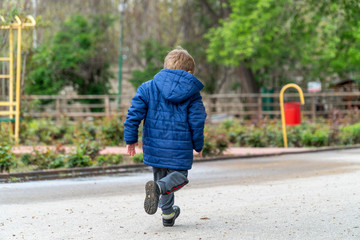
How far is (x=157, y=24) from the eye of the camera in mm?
48719

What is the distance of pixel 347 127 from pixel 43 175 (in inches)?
524

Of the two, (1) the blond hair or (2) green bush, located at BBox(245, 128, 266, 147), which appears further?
(2) green bush, located at BBox(245, 128, 266, 147)

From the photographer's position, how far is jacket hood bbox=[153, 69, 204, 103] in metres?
6.39

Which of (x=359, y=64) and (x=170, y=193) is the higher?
(x=359, y=64)

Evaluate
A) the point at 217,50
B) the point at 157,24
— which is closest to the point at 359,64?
the point at 217,50

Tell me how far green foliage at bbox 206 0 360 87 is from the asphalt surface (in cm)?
2136

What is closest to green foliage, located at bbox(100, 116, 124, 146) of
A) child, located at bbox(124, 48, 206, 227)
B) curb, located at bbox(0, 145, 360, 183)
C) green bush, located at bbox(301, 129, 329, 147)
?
curb, located at bbox(0, 145, 360, 183)

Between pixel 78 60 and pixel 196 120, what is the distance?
36021mm

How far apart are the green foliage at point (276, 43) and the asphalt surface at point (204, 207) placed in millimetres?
21361

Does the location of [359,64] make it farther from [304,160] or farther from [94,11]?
[304,160]

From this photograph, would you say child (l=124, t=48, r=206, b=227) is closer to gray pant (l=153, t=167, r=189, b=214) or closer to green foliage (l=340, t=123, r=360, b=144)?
gray pant (l=153, t=167, r=189, b=214)

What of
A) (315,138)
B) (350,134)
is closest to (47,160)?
(315,138)

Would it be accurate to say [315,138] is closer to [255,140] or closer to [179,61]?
[255,140]

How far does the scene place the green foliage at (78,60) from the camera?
40531 mm
